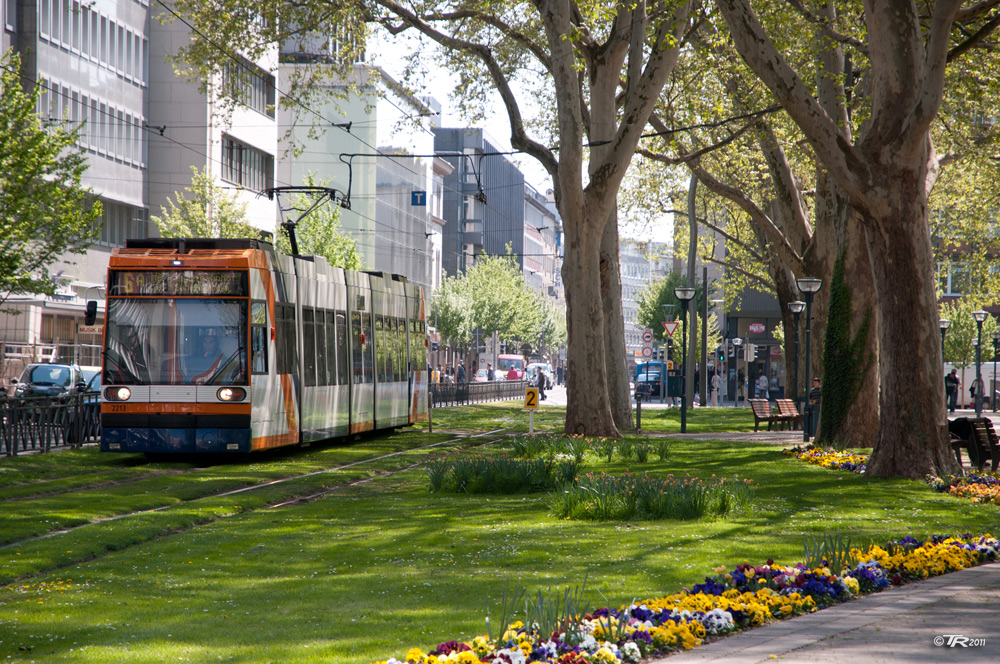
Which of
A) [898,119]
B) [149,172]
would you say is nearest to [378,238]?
[149,172]

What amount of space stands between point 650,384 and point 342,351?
46628mm

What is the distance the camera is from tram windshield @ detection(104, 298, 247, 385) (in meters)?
17.6

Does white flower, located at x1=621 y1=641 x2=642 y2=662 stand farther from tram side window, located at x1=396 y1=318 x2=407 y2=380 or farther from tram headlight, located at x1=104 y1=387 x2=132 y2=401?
tram side window, located at x1=396 y1=318 x2=407 y2=380

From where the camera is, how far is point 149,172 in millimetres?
49562

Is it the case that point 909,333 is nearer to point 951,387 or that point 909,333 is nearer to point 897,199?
point 897,199

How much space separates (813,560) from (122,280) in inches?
514

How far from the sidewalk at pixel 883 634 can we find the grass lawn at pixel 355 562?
128 centimetres

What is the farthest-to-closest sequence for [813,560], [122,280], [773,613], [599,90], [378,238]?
[378,238]
[599,90]
[122,280]
[813,560]
[773,613]

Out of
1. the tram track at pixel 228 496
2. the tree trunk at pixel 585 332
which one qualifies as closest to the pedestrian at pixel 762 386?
the tree trunk at pixel 585 332

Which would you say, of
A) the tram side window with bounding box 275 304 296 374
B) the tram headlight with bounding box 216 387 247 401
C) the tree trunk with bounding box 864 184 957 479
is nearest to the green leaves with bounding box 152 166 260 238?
the tram side window with bounding box 275 304 296 374

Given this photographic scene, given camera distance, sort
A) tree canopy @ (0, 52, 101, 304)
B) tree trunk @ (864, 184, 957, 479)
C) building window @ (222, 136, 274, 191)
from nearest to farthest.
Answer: tree trunk @ (864, 184, 957, 479), tree canopy @ (0, 52, 101, 304), building window @ (222, 136, 274, 191)

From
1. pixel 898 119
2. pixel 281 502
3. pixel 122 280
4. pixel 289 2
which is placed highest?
Answer: pixel 289 2

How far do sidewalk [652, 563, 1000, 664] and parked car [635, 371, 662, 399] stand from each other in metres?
59.1

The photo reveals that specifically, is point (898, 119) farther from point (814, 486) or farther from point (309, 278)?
point (309, 278)
